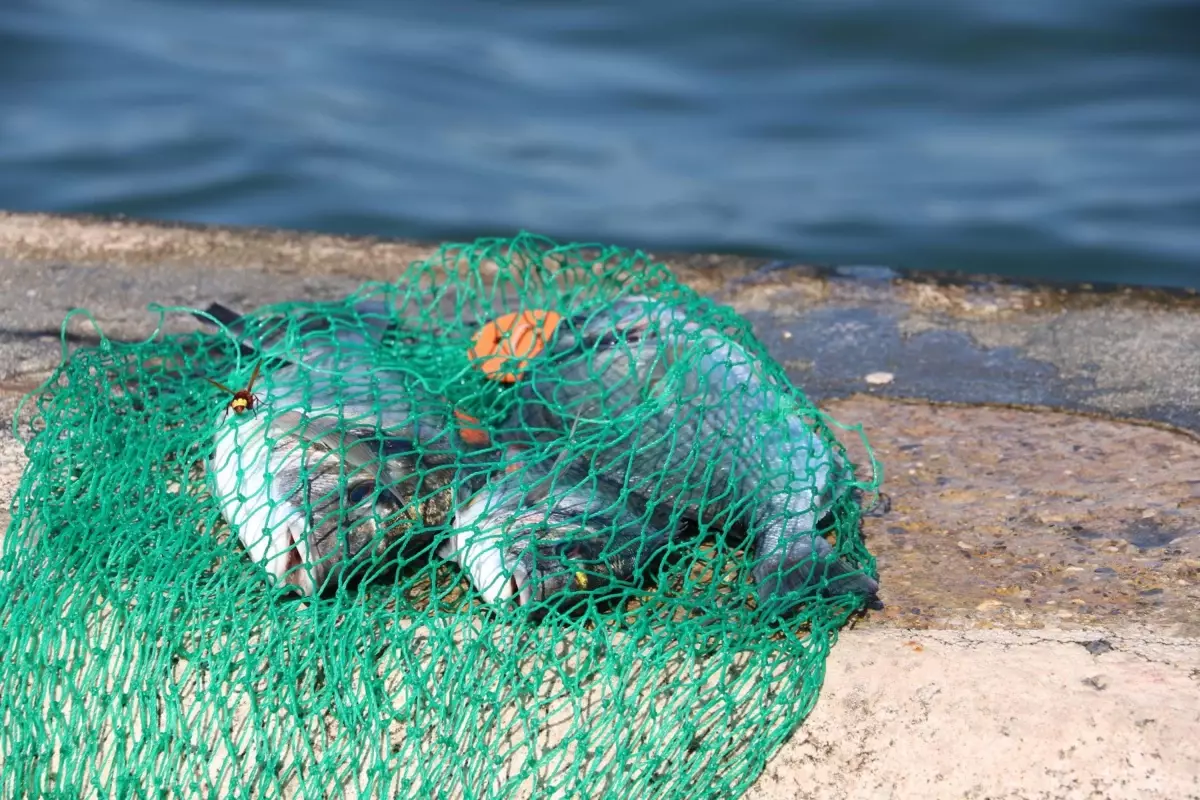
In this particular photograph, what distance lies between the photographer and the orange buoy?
158 inches

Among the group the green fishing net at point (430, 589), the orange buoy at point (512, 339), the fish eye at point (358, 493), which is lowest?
the green fishing net at point (430, 589)

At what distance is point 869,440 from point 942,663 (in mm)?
1299

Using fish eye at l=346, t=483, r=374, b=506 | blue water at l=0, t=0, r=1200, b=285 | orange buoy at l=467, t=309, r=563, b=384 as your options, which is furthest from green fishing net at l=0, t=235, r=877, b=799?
blue water at l=0, t=0, r=1200, b=285

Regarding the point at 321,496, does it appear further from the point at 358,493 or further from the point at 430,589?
the point at 430,589

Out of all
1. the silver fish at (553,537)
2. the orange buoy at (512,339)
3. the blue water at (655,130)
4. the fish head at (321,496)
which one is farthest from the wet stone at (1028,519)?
the blue water at (655,130)

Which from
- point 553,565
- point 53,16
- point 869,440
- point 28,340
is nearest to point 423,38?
point 53,16

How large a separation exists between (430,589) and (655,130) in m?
9.11

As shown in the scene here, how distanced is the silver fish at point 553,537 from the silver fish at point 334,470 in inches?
4.6

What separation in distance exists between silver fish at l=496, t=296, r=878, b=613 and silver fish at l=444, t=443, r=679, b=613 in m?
0.09

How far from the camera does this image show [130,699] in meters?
3.03

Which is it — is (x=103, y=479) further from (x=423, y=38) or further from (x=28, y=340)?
(x=423, y=38)

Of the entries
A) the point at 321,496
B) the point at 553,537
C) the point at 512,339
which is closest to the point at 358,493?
the point at 321,496

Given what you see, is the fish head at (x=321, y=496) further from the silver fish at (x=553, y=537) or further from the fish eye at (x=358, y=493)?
the silver fish at (x=553, y=537)

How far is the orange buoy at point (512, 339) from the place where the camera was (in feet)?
13.2
